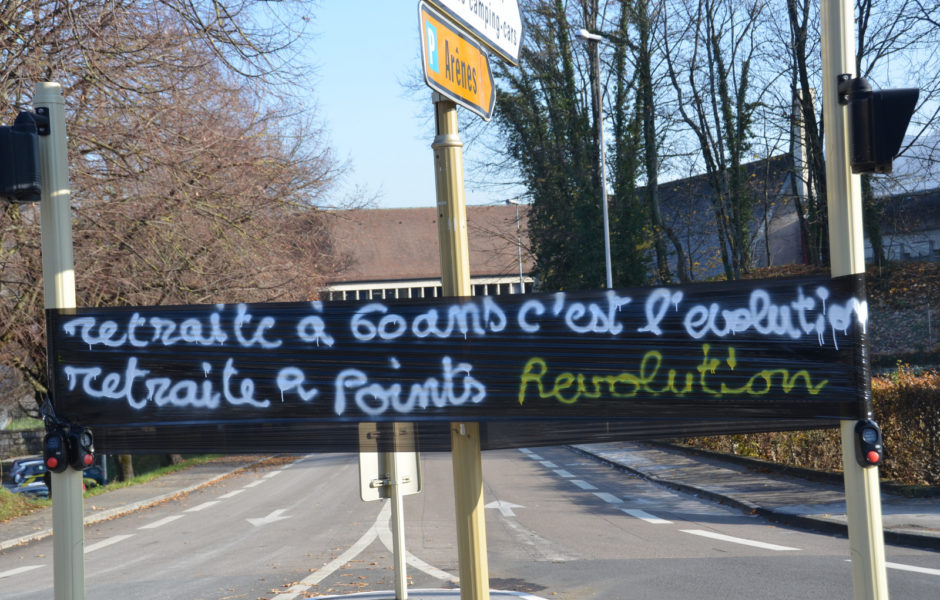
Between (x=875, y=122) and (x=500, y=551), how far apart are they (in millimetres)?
7680

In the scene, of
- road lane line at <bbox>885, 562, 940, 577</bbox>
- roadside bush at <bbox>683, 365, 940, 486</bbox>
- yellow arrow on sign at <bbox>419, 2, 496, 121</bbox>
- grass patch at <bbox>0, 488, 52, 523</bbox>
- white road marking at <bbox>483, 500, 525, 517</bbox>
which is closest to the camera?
yellow arrow on sign at <bbox>419, 2, 496, 121</bbox>

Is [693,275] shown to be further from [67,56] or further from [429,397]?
[429,397]

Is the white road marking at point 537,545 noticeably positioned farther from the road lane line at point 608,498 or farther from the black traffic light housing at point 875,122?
the black traffic light housing at point 875,122

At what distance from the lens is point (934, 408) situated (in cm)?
1226

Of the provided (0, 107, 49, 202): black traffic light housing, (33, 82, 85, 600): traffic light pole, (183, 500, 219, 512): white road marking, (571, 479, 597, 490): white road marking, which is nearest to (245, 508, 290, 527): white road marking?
(183, 500, 219, 512): white road marking

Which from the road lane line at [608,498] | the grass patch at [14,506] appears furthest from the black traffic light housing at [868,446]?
the grass patch at [14,506]

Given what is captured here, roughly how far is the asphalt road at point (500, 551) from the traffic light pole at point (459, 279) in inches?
172

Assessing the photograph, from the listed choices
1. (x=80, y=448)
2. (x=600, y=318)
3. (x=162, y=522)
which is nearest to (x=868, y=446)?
(x=600, y=318)

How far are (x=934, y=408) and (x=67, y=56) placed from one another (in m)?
12.7

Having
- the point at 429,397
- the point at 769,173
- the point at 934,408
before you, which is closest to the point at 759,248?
the point at 769,173

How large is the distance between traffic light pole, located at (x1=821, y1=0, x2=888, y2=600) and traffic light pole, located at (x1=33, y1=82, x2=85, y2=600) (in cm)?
368

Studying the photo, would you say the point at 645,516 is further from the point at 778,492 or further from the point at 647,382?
the point at 647,382

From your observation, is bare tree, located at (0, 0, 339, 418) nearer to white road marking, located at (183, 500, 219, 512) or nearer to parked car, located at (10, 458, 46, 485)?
white road marking, located at (183, 500, 219, 512)

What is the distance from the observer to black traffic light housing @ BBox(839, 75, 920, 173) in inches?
153
